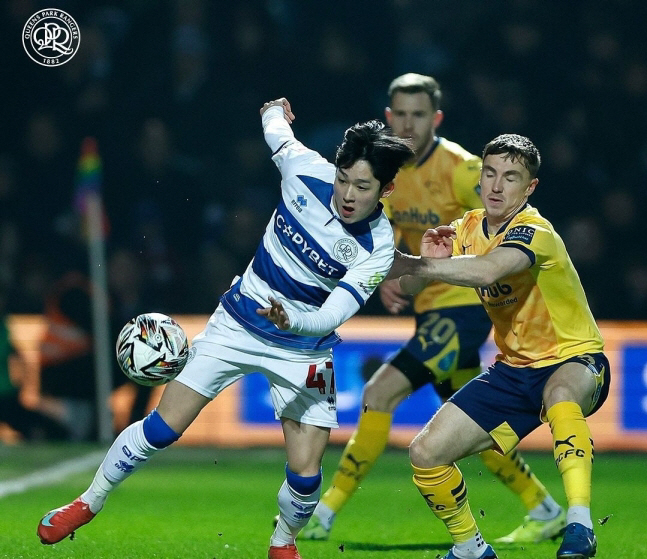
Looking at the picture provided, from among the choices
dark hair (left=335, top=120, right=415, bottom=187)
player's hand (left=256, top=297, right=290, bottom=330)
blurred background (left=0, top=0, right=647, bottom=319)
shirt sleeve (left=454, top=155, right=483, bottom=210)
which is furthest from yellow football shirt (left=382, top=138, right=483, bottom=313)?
blurred background (left=0, top=0, right=647, bottom=319)

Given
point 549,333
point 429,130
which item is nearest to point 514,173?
point 549,333

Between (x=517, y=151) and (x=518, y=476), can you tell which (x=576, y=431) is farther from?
(x=518, y=476)

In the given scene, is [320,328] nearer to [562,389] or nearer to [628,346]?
[562,389]

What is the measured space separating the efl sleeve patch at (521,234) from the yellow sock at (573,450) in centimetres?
68

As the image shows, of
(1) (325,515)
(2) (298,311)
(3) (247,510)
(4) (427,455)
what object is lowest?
(3) (247,510)

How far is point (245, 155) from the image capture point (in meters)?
11.9

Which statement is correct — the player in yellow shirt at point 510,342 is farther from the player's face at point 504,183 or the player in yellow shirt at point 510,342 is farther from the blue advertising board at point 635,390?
the blue advertising board at point 635,390

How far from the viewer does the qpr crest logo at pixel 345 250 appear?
5109 mm

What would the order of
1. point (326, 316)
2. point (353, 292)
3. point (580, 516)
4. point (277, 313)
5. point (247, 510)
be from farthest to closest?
point (247, 510) → point (353, 292) → point (326, 316) → point (580, 516) → point (277, 313)

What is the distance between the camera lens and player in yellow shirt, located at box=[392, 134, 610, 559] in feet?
16.5

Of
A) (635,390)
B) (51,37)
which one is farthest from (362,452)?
(51,37)

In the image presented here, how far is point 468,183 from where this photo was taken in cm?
671

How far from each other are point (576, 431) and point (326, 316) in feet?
3.57

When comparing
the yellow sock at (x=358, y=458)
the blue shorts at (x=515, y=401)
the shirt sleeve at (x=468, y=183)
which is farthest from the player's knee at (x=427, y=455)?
the shirt sleeve at (x=468, y=183)
